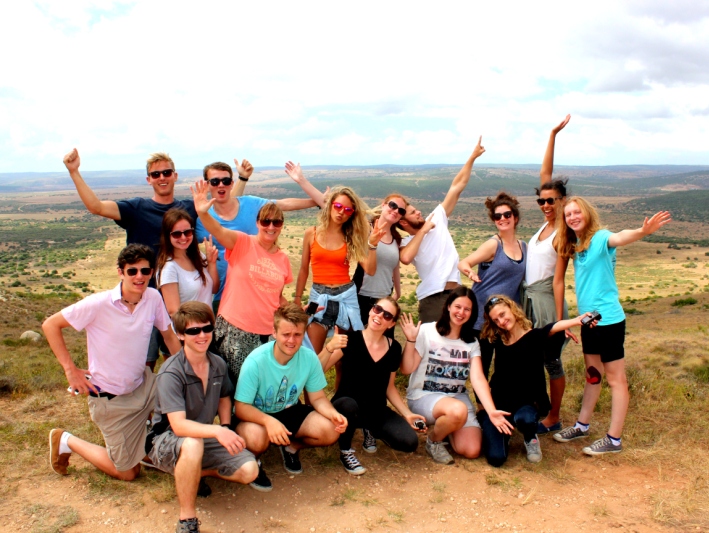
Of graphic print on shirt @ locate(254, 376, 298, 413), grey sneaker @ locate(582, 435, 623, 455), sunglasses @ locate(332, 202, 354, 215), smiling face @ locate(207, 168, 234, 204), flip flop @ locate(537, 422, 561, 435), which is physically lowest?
flip flop @ locate(537, 422, 561, 435)

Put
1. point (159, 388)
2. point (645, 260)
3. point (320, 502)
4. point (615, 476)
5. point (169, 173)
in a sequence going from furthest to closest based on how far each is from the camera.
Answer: point (645, 260) → point (169, 173) → point (615, 476) → point (320, 502) → point (159, 388)

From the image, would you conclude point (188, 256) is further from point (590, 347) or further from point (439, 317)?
point (590, 347)

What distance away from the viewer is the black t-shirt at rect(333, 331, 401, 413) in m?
4.69

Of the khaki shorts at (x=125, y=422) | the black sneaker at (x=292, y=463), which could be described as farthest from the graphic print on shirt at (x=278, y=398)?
the khaki shorts at (x=125, y=422)

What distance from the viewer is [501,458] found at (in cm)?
463

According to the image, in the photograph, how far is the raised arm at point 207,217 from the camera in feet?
14.3

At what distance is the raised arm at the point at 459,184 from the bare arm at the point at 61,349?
142 inches

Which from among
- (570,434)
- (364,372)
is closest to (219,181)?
(364,372)

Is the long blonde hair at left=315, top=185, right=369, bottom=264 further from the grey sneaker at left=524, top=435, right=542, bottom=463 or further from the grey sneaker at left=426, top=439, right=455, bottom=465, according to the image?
the grey sneaker at left=524, top=435, right=542, bottom=463

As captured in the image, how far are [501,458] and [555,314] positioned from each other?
145 centimetres

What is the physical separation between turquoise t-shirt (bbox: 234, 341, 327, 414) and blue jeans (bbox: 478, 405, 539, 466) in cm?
159

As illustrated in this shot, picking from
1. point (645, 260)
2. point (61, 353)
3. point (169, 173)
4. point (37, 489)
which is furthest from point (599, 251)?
point (645, 260)

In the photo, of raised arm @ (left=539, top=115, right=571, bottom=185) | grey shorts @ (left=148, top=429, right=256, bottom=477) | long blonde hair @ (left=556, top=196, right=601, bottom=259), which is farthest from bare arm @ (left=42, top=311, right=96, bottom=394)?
raised arm @ (left=539, top=115, right=571, bottom=185)

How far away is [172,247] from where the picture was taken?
4582 millimetres
